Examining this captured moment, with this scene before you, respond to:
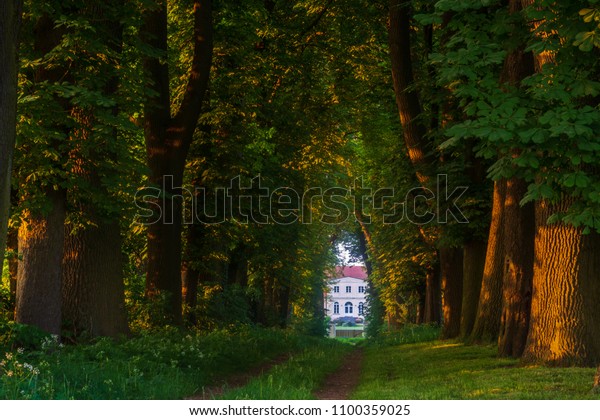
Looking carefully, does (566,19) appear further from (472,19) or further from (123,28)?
(123,28)

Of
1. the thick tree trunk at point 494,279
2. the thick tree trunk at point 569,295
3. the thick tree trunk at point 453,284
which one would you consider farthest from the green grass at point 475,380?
the thick tree trunk at point 453,284

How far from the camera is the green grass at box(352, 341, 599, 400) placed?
1061 cm

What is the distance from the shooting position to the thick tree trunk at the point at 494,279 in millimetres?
19094

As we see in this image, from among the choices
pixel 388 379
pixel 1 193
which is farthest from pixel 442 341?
pixel 1 193

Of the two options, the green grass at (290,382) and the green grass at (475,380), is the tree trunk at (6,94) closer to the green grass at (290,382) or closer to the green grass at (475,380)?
the green grass at (290,382)

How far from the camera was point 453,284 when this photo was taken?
82.6ft

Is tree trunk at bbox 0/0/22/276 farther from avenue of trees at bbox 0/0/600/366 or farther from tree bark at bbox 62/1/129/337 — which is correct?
tree bark at bbox 62/1/129/337

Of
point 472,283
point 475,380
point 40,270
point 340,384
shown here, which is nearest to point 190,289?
point 472,283

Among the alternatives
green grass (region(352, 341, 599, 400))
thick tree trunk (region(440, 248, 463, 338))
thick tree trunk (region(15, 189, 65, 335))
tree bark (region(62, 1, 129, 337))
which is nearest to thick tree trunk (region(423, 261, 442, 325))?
thick tree trunk (region(440, 248, 463, 338))

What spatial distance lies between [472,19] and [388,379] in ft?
22.8

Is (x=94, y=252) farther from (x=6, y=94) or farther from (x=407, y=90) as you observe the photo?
(x=407, y=90)

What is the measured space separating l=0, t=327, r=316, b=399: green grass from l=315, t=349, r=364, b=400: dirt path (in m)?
1.96

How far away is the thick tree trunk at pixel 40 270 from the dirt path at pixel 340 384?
488 centimetres

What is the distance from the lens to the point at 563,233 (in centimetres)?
1366
